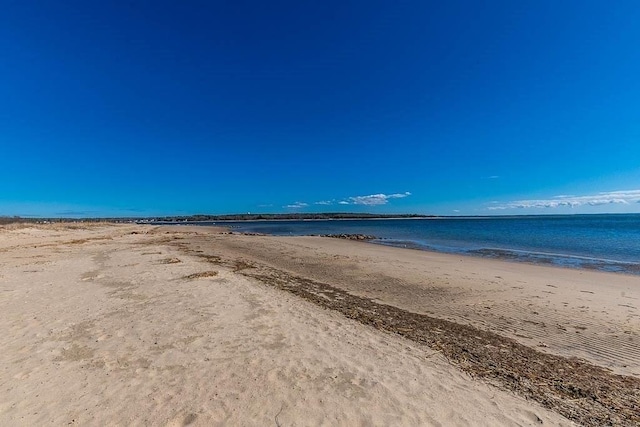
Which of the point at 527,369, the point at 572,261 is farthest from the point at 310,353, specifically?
the point at 572,261

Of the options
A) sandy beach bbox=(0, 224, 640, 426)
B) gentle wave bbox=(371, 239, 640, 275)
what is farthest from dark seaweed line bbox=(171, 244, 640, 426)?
gentle wave bbox=(371, 239, 640, 275)

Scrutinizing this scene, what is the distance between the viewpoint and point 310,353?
20.5ft

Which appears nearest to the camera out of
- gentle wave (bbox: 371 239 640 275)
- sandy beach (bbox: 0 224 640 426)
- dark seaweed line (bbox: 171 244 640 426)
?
sandy beach (bbox: 0 224 640 426)

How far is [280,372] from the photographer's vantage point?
18.0ft

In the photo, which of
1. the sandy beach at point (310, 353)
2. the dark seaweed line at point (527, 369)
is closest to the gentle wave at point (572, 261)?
the sandy beach at point (310, 353)

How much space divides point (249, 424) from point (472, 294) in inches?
394

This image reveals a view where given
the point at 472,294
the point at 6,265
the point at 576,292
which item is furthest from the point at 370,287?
the point at 6,265

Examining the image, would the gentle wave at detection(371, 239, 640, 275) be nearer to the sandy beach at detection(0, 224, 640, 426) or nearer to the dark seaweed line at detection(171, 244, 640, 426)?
the sandy beach at detection(0, 224, 640, 426)

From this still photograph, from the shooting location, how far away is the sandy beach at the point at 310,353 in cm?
443

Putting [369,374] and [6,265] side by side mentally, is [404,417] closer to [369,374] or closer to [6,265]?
[369,374]

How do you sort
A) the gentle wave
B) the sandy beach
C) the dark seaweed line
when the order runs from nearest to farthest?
the sandy beach, the dark seaweed line, the gentle wave

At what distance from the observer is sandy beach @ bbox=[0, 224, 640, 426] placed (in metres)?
4.43

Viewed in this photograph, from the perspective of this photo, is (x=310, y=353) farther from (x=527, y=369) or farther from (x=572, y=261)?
(x=572, y=261)

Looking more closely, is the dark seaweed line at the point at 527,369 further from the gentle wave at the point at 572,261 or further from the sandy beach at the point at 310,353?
the gentle wave at the point at 572,261
